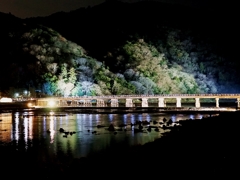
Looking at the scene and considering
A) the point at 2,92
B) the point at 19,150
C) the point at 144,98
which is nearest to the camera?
the point at 19,150

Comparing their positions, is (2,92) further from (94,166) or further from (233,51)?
(233,51)

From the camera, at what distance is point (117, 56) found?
116125 millimetres

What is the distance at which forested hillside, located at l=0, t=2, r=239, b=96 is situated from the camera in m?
94.4

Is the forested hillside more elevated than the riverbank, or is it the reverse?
the forested hillside

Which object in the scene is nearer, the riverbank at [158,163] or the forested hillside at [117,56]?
the riverbank at [158,163]

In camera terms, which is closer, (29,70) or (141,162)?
(141,162)

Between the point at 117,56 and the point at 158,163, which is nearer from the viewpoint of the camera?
the point at 158,163

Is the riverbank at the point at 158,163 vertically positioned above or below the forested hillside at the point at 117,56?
below

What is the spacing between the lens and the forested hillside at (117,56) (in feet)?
310

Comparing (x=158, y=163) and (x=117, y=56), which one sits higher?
(x=117, y=56)

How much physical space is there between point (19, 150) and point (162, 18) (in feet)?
479

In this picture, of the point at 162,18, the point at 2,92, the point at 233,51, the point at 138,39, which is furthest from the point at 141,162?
the point at 162,18

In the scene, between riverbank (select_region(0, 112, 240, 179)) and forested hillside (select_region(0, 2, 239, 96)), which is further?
forested hillside (select_region(0, 2, 239, 96))

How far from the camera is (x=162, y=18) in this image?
166 meters
